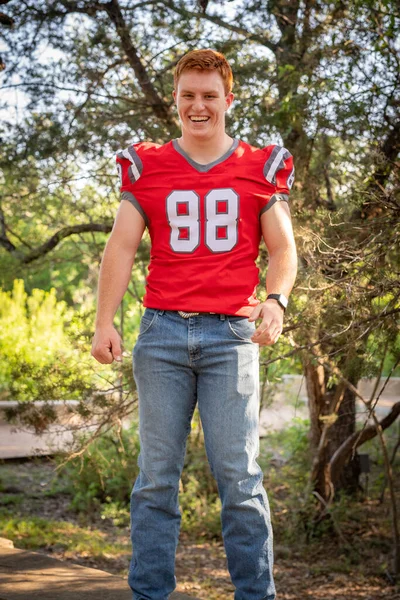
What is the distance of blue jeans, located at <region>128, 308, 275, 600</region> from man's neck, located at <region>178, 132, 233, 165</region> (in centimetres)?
48

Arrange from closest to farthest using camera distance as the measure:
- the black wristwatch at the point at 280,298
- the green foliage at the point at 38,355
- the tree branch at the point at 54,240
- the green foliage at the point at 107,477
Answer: the black wristwatch at the point at 280,298
the green foliage at the point at 38,355
the tree branch at the point at 54,240
the green foliage at the point at 107,477

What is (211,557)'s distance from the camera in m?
5.69

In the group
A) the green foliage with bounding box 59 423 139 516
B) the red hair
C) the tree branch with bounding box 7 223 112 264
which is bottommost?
the green foliage with bounding box 59 423 139 516

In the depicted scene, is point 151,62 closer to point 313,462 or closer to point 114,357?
point 313,462

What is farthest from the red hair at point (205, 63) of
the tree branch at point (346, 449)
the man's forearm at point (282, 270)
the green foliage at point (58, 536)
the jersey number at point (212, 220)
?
the green foliage at point (58, 536)

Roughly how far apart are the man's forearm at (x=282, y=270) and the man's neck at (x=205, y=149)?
1.12 feet

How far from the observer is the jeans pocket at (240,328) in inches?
91.7

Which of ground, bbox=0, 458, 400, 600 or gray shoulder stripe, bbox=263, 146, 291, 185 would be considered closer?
gray shoulder stripe, bbox=263, 146, 291, 185

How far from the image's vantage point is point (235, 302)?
7.70 ft

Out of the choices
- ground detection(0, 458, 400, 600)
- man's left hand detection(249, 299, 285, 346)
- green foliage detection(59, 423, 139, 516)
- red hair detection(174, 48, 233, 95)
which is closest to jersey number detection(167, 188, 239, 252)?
man's left hand detection(249, 299, 285, 346)

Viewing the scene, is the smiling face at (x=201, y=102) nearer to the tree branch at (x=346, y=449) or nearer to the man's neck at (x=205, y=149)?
the man's neck at (x=205, y=149)

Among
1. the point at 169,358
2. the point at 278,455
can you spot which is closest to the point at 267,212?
the point at 169,358

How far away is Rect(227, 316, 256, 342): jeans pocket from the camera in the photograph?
7.64 ft

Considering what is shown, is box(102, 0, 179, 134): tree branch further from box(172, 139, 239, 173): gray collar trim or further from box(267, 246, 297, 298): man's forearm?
box(267, 246, 297, 298): man's forearm
